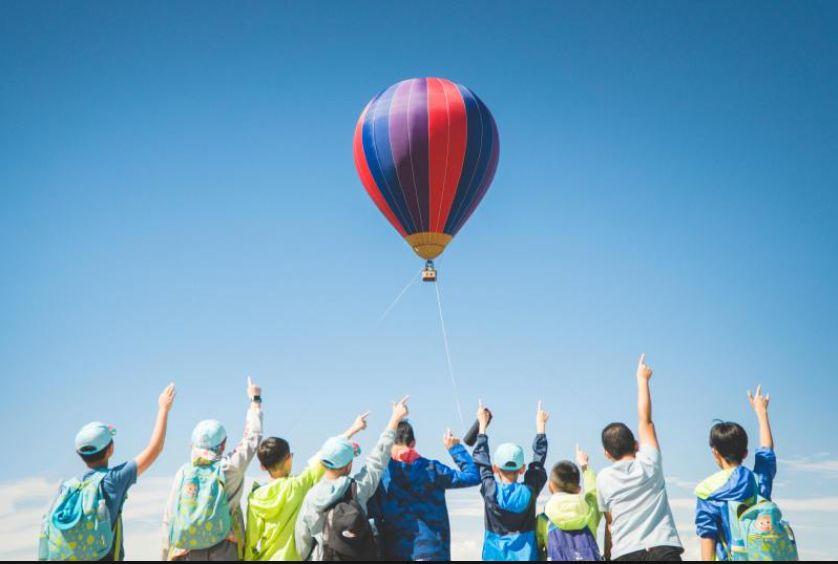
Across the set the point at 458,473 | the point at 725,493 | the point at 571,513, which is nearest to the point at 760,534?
the point at 725,493

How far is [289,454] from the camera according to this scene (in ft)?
25.3

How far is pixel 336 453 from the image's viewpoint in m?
7.32

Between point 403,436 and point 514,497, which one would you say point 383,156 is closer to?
point 403,436

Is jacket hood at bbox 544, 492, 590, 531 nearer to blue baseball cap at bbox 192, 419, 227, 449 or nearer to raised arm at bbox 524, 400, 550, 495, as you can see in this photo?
raised arm at bbox 524, 400, 550, 495

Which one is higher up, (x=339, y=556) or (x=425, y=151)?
(x=425, y=151)

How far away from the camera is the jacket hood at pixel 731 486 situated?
7171 millimetres

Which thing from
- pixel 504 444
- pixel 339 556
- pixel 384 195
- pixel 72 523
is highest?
pixel 384 195

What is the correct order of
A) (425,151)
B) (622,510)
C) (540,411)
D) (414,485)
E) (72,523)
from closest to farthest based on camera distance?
(72,523) → (622,510) → (414,485) → (540,411) → (425,151)

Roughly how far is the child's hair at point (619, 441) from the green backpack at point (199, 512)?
382 cm

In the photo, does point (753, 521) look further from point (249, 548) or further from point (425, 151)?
point (425, 151)

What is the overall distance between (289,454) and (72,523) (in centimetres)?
207

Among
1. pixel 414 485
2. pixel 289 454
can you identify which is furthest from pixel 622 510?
pixel 289 454

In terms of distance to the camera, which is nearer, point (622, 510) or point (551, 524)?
point (622, 510)

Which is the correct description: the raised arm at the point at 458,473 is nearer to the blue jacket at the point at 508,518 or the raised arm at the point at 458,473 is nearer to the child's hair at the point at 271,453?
the blue jacket at the point at 508,518
